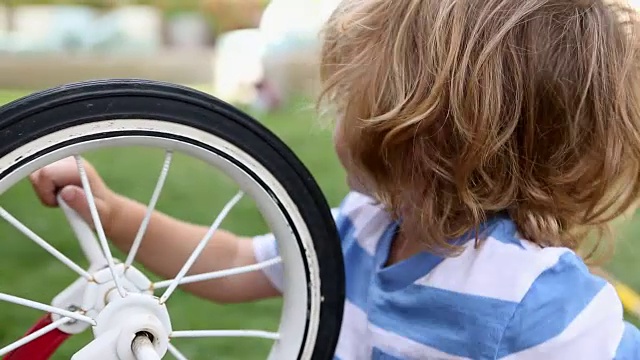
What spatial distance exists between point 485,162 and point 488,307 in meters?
0.15

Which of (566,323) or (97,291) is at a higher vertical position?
(97,291)

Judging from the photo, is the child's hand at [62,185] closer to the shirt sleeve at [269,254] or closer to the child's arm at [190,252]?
the child's arm at [190,252]

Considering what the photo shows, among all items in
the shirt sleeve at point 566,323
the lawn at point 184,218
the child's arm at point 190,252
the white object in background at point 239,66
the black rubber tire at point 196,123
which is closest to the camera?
the black rubber tire at point 196,123

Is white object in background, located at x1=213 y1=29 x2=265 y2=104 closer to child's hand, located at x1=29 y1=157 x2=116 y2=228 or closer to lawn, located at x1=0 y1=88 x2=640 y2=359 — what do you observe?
lawn, located at x1=0 y1=88 x2=640 y2=359

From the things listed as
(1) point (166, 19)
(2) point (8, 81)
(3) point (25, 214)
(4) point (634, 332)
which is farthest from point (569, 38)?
(1) point (166, 19)

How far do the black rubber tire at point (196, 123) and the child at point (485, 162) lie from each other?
0.47 ft

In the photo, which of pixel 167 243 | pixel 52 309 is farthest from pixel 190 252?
pixel 52 309

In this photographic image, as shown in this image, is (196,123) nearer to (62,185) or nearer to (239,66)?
(62,185)

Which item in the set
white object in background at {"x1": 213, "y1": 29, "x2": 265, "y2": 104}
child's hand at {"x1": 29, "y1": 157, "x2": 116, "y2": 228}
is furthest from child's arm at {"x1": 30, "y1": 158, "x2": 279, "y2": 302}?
white object in background at {"x1": 213, "y1": 29, "x2": 265, "y2": 104}

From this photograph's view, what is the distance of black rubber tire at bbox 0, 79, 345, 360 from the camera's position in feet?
2.20

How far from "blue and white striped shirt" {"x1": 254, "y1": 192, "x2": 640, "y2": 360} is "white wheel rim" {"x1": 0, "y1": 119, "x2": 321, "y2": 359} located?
0.15m

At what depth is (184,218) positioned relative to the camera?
243 cm

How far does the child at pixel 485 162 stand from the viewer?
87cm

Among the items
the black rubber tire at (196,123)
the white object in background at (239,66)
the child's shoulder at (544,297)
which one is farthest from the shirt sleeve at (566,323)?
the white object in background at (239,66)
